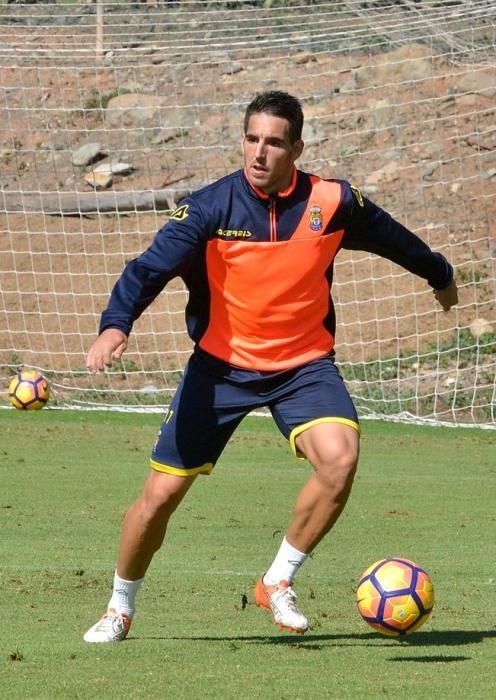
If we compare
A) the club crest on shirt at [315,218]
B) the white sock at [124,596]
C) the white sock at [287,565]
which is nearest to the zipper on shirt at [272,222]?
the club crest on shirt at [315,218]

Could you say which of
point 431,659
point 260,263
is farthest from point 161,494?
point 431,659

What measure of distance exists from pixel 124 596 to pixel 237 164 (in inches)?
867

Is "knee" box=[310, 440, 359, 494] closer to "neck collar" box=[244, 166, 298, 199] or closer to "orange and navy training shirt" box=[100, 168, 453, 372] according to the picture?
"orange and navy training shirt" box=[100, 168, 453, 372]

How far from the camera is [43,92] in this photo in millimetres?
29969

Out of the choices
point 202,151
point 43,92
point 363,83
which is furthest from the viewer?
point 43,92

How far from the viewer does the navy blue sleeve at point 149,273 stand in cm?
575

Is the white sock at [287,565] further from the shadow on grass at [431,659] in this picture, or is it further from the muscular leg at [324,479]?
the shadow on grass at [431,659]

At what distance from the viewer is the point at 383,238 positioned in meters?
6.46

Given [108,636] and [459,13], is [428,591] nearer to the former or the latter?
[108,636]

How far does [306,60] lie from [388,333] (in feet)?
22.5

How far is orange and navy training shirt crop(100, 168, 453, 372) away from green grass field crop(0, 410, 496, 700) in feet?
4.54

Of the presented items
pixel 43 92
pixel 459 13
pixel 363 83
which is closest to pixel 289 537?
pixel 459 13

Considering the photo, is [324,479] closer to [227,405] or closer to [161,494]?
[227,405]

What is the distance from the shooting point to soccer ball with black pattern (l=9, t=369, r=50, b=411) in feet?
55.7
